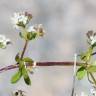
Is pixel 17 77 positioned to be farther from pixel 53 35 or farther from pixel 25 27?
pixel 53 35

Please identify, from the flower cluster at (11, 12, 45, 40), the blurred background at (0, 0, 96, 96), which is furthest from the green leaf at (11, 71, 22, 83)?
the blurred background at (0, 0, 96, 96)

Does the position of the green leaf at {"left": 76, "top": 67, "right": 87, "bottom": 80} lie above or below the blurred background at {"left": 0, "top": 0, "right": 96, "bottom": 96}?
above

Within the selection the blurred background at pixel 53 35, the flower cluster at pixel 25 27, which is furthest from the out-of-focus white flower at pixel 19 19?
the blurred background at pixel 53 35

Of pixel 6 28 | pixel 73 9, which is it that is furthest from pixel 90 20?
pixel 6 28

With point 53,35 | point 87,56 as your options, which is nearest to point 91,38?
point 87,56

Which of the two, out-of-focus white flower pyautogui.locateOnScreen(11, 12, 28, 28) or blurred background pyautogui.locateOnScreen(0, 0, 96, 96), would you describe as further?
blurred background pyautogui.locateOnScreen(0, 0, 96, 96)

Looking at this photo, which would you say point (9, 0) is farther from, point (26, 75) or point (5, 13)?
point (26, 75)

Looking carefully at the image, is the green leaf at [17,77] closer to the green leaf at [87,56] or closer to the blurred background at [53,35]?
the green leaf at [87,56]

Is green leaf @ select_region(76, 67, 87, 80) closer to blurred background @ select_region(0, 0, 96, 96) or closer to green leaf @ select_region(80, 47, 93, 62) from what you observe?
green leaf @ select_region(80, 47, 93, 62)
